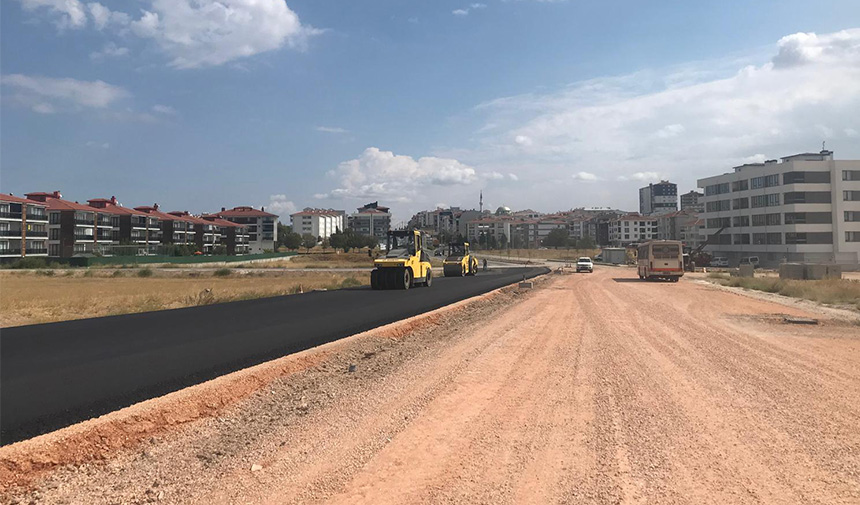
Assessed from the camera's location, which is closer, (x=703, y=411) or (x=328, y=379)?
(x=703, y=411)

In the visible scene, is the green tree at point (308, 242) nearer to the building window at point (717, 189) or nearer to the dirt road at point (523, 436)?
the building window at point (717, 189)

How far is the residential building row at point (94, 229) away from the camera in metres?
78.2

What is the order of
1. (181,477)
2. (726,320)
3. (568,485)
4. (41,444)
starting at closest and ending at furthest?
(568,485) < (181,477) < (41,444) < (726,320)

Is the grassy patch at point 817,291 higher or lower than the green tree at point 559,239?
lower

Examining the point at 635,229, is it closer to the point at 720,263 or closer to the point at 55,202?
the point at 720,263

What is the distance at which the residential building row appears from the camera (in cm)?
7825

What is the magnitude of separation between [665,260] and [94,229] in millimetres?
93566

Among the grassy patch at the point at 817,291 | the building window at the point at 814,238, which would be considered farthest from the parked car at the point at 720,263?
the grassy patch at the point at 817,291

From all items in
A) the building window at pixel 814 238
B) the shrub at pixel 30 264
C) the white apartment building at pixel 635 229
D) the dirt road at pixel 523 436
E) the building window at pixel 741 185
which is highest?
the building window at pixel 741 185

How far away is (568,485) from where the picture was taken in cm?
461

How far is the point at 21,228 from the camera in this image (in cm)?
7862

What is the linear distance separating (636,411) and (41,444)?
6.73 metres

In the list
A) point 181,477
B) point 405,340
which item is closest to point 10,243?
point 405,340

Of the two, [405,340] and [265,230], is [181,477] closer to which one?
[405,340]
